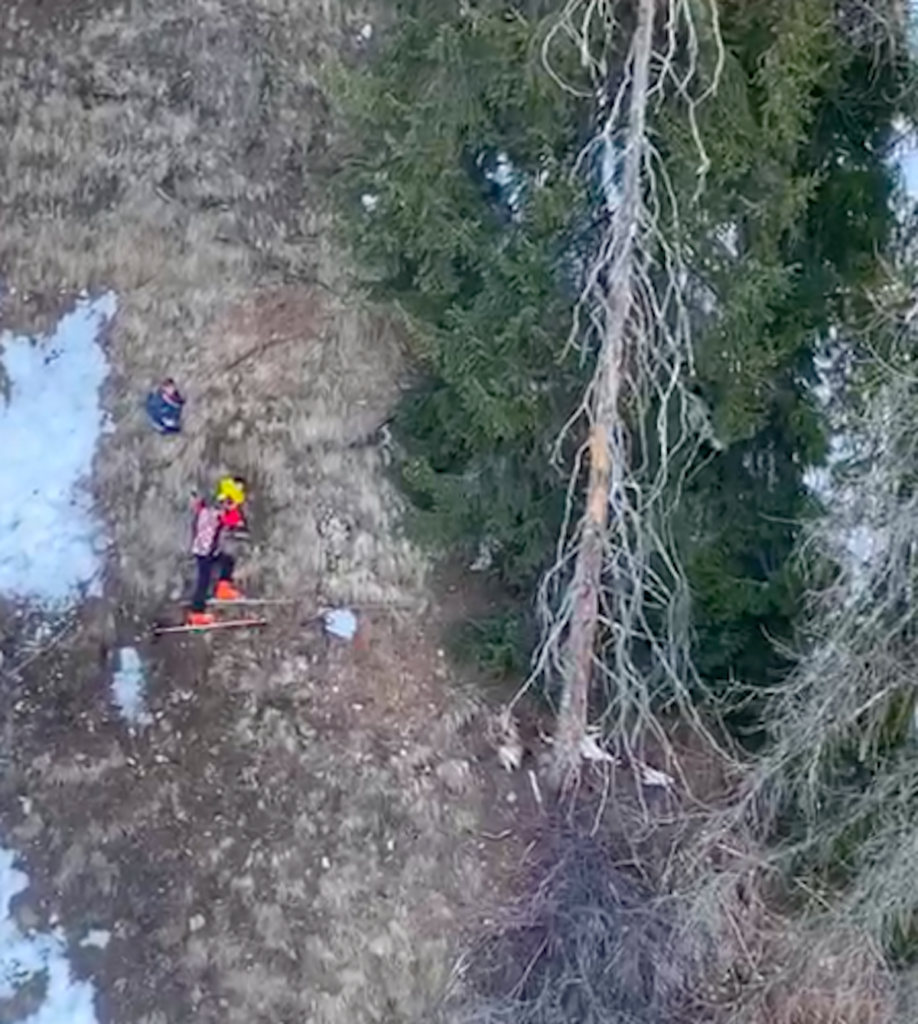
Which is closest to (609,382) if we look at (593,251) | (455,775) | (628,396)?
(628,396)

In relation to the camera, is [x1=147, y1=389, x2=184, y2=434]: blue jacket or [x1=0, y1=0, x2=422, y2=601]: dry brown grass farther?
[x1=147, y1=389, x2=184, y2=434]: blue jacket

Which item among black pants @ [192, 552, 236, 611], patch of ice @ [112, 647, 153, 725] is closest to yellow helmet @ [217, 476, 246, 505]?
black pants @ [192, 552, 236, 611]

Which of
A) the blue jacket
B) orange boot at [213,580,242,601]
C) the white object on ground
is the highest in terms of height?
the blue jacket

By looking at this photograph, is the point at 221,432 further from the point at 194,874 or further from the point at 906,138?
the point at 906,138

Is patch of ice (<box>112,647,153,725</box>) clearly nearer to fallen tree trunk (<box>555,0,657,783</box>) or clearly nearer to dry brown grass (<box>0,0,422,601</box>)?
dry brown grass (<box>0,0,422,601</box>)

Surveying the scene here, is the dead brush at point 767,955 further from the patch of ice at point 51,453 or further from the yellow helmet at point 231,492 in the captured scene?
the patch of ice at point 51,453

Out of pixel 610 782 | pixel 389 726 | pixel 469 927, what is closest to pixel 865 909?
pixel 610 782
